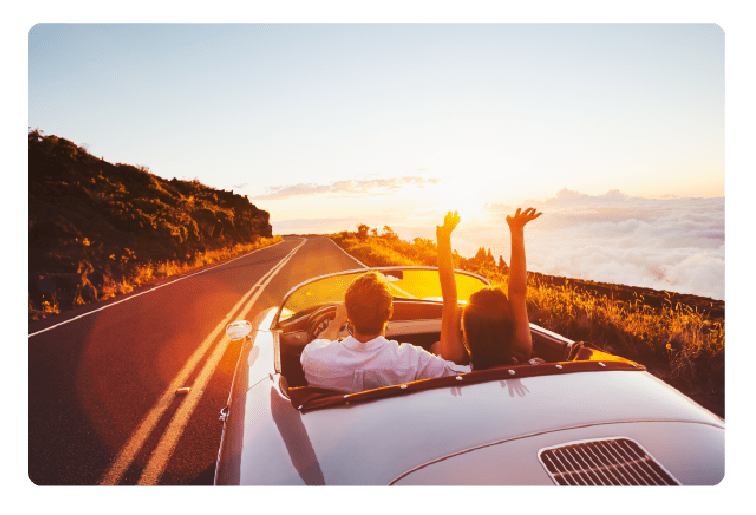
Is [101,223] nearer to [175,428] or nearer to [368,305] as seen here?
[175,428]

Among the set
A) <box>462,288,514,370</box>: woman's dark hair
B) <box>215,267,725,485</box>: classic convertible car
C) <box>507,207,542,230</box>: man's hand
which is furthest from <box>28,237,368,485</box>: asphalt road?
<box>507,207,542,230</box>: man's hand

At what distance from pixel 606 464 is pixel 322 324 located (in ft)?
6.98

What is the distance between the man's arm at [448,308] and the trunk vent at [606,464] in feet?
2.18

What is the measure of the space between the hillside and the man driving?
7.55ft

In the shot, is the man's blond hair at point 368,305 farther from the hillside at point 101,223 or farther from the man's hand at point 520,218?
the hillside at point 101,223

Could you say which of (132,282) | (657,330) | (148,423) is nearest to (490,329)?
(148,423)

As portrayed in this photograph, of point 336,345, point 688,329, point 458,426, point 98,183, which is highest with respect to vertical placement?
point 98,183

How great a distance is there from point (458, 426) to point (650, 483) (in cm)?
70

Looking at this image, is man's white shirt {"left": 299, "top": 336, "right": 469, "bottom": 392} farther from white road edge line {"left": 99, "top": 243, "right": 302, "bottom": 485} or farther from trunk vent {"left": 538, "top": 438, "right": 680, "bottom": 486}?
white road edge line {"left": 99, "top": 243, "right": 302, "bottom": 485}

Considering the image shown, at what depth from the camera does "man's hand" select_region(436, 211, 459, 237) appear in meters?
2.01

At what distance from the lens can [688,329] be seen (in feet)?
14.4

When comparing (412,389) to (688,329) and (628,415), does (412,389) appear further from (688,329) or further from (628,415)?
(688,329)

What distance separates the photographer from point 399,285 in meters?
3.00

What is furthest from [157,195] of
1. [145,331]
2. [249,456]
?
[249,456]
